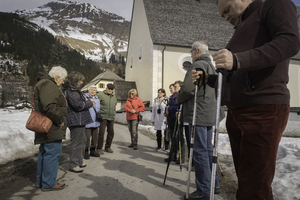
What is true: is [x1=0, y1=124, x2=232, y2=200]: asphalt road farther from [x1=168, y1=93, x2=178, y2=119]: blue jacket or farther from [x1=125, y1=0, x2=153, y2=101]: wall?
[x1=125, y1=0, x2=153, y2=101]: wall

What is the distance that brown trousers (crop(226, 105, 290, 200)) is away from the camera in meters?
1.35

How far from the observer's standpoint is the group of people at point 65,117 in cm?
346

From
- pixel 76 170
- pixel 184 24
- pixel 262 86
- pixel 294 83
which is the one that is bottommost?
pixel 76 170

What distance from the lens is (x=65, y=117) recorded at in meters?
3.86

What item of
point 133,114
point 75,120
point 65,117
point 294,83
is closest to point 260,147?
point 65,117

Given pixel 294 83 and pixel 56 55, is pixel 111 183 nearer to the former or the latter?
pixel 294 83

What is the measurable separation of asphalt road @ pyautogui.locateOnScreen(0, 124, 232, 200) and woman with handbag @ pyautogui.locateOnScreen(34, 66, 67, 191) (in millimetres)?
194

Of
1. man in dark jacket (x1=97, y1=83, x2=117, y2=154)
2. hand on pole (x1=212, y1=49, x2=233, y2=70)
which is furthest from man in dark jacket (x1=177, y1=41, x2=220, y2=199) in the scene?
Answer: man in dark jacket (x1=97, y1=83, x2=117, y2=154)

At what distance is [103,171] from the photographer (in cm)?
447

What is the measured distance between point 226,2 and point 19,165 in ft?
16.8

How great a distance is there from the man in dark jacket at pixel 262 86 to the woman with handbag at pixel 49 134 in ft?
9.64

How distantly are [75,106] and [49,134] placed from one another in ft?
3.66

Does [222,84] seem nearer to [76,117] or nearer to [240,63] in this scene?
[240,63]

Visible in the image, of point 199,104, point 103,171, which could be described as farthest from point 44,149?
point 199,104
